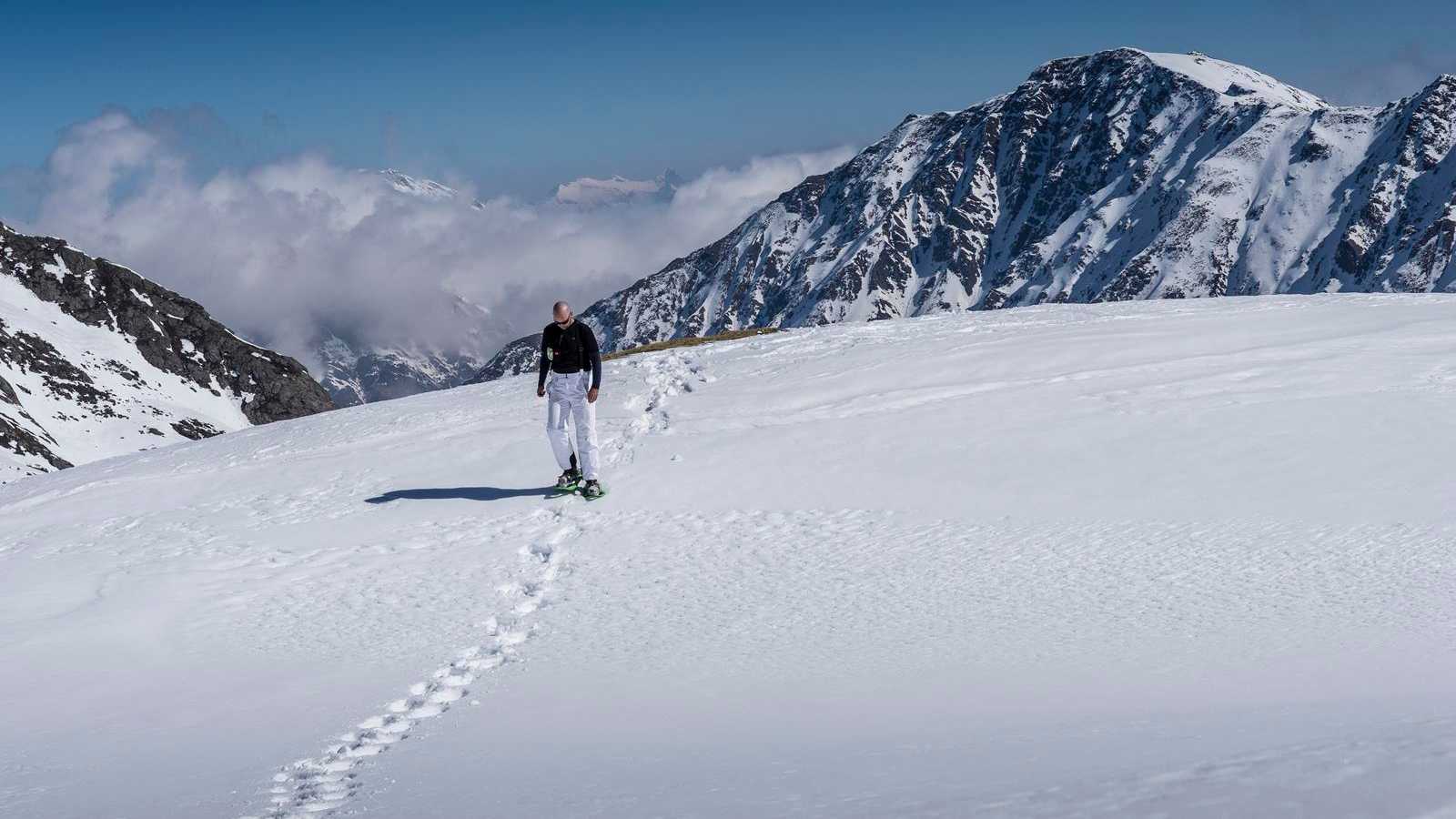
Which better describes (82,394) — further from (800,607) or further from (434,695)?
(800,607)

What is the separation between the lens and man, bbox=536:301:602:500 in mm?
15672

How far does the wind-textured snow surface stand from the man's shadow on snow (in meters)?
0.07

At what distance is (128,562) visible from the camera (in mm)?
14367

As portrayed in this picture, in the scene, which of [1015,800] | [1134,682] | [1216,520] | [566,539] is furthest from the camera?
[566,539]

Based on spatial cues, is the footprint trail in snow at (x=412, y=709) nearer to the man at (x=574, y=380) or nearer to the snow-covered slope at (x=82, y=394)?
the man at (x=574, y=380)

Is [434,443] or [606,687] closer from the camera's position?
[606,687]

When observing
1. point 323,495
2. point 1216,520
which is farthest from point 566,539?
point 1216,520

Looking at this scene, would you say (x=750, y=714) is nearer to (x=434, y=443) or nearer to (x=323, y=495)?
(x=323, y=495)

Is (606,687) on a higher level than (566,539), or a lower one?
lower

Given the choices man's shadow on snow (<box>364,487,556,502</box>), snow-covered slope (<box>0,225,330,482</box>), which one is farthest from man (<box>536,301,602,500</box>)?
snow-covered slope (<box>0,225,330,482</box>)

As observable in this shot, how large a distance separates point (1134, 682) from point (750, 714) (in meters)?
2.82

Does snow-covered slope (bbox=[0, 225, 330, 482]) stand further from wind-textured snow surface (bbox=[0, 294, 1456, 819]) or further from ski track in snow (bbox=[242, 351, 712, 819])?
ski track in snow (bbox=[242, 351, 712, 819])

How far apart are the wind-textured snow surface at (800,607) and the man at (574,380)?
2.14 feet

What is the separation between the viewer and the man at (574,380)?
617 inches
